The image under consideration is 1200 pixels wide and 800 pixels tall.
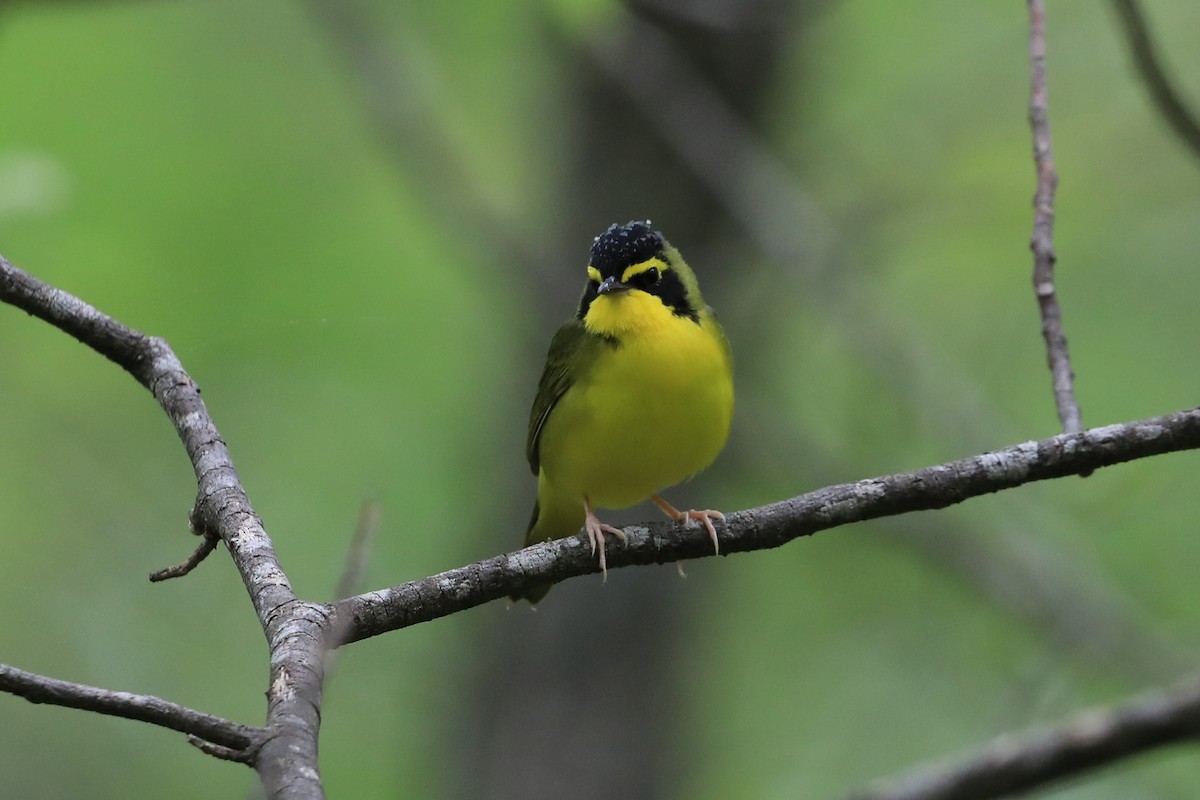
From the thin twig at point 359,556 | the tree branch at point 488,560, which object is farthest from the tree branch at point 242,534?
the thin twig at point 359,556

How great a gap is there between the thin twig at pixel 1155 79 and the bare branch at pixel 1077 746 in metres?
2.20

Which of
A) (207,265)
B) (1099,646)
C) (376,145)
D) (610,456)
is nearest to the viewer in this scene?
(610,456)

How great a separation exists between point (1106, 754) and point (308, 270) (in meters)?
9.51

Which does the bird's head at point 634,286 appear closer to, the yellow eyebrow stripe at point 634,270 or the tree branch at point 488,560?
the yellow eyebrow stripe at point 634,270

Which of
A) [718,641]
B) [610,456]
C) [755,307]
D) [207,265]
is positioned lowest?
[610,456]

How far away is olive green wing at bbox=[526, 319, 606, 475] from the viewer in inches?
215

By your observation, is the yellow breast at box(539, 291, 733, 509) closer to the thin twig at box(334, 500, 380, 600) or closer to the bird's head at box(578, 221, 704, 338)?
the bird's head at box(578, 221, 704, 338)

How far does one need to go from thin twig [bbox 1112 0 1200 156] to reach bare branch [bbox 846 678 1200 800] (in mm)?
2203

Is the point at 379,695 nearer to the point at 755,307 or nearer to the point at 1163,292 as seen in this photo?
the point at 755,307

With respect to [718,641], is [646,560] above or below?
below

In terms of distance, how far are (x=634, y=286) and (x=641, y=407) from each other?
2.44 feet

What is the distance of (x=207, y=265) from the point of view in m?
10.6

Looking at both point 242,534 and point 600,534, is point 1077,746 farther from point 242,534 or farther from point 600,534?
point 242,534

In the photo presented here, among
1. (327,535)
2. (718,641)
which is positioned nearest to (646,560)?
(718,641)
